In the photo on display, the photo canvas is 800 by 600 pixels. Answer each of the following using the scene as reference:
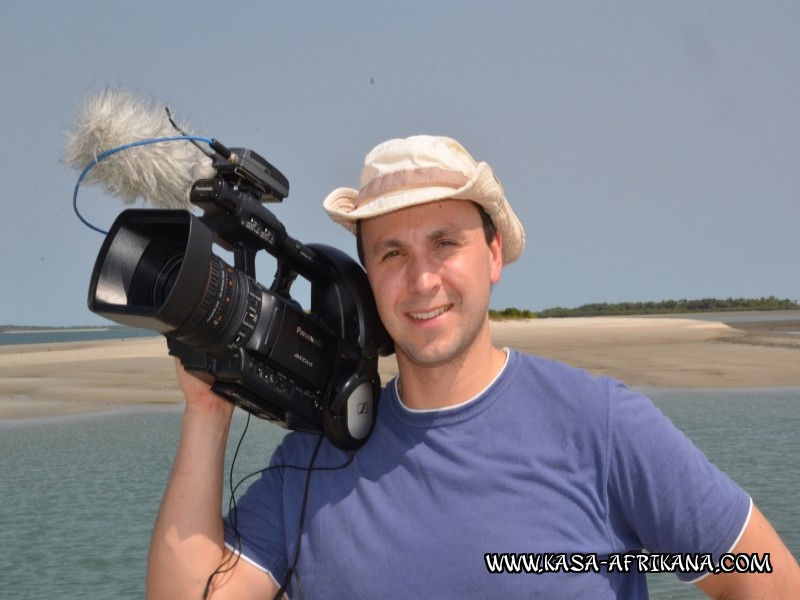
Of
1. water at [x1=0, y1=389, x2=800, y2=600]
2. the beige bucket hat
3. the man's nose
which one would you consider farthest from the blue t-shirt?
water at [x1=0, y1=389, x2=800, y2=600]

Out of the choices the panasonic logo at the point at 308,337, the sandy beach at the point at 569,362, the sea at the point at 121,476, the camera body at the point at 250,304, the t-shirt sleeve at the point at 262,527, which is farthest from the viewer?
the sandy beach at the point at 569,362

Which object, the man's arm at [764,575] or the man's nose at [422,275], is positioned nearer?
the man's arm at [764,575]

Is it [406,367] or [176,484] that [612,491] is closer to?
→ [406,367]

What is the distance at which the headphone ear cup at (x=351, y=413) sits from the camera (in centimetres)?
177

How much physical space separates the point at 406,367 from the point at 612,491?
0.49 metres

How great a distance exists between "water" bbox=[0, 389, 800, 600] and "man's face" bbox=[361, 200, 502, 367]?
107 inches

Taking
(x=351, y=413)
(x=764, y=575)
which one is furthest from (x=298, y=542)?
(x=764, y=575)

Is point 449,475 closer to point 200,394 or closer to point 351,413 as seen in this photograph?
point 351,413

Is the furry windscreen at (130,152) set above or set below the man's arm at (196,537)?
above

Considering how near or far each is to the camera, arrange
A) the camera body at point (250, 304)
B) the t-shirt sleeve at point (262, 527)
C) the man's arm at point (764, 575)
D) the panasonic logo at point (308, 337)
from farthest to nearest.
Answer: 1. the panasonic logo at point (308, 337)
2. the t-shirt sleeve at point (262, 527)
3. the camera body at point (250, 304)
4. the man's arm at point (764, 575)

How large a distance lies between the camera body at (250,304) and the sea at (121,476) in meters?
0.98

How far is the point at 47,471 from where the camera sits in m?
6.85

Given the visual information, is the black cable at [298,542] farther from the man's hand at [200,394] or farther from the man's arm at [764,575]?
the man's arm at [764,575]

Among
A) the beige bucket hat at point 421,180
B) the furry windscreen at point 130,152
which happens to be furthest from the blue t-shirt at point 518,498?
the furry windscreen at point 130,152
